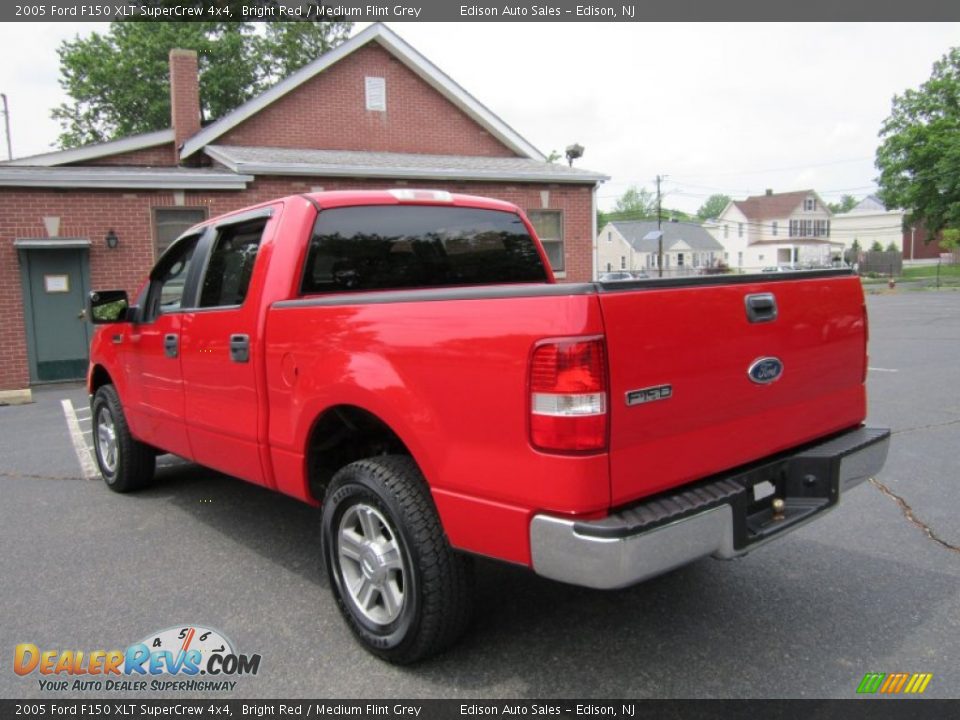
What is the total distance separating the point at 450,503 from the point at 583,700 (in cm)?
88

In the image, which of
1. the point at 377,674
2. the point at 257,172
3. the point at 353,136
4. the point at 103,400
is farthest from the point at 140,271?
the point at 377,674

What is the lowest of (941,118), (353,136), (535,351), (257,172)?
(535,351)

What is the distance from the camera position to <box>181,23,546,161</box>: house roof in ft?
51.2

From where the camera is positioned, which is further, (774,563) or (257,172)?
(257,172)

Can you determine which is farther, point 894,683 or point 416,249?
point 416,249

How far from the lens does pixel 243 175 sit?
13.5m

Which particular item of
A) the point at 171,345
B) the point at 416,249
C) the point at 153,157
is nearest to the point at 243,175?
the point at 153,157

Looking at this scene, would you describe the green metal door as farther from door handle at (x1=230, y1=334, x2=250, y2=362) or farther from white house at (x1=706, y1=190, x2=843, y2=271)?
white house at (x1=706, y1=190, x2=843, y2=271)

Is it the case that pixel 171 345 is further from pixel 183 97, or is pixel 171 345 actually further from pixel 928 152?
pixel 928 152

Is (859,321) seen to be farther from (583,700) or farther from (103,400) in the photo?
(103,400)

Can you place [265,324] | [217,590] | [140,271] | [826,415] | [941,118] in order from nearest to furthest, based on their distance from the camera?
[826,415] < [265,324] < [217,590] < [140,271] < [941,118]

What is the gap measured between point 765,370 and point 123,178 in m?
12.4

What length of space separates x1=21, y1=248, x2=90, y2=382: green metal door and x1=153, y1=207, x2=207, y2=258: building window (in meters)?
1.18

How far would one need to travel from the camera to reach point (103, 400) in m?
5.62
